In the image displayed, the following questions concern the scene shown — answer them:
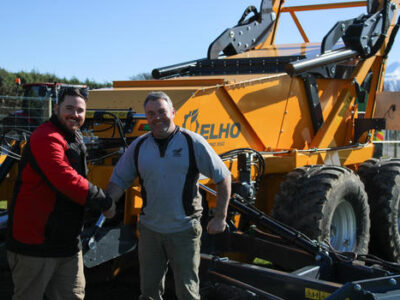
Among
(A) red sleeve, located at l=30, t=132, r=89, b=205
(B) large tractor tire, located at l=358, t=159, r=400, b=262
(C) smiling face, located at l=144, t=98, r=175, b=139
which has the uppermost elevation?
(C) smiling face, located at l=144, t=98, r=175, b=139

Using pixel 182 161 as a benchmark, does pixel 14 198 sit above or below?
below

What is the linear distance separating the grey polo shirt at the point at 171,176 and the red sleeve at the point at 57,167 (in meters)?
0.44

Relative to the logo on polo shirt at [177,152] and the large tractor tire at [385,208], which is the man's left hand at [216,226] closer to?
the logo on polo shirt at [177,152]

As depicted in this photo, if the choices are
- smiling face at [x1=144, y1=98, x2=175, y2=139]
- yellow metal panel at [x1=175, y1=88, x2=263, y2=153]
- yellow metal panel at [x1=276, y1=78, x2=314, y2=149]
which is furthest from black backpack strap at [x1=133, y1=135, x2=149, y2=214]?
yellow metal panel at [x1=276, y1=78, x2=314, y2=149]

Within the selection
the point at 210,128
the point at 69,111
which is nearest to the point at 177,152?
the point at 69,111

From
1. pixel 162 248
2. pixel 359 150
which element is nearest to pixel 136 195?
pixel 162 248

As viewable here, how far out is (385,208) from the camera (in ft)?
20.3

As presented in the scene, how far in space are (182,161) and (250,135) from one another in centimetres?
226

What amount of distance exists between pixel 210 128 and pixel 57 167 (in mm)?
2241

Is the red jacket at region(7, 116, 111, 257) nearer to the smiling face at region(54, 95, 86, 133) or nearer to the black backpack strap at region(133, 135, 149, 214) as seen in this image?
the smiling face at region(54, 95, 86, 133)

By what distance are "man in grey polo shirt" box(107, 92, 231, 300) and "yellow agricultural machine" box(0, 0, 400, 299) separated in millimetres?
720

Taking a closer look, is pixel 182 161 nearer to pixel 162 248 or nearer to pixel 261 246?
pixel 162 248

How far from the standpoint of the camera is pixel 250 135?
18.4 feet

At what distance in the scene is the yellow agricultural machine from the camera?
425 centimetres
